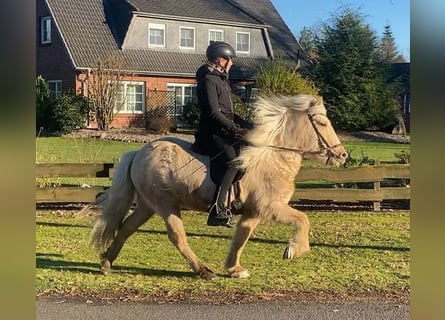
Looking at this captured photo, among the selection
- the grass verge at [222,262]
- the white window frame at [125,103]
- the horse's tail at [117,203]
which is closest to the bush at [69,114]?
the white window frame at [125,103]

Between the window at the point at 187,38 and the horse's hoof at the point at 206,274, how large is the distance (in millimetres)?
6211

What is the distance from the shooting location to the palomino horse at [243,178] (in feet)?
15.4

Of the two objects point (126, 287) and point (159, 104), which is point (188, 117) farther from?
point (126, 287)

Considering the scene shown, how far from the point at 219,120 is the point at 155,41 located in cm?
697

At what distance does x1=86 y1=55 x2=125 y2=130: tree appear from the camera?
1002cm

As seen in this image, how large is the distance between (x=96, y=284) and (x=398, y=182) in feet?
17.2

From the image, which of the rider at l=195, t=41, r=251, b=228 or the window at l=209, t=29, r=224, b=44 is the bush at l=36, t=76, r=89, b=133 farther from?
the rider at l=195, t=41, r=251, b=228

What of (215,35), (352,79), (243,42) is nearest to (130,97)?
(215,35)

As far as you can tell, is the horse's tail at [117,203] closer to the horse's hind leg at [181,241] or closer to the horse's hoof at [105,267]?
the horse's hoof at [105,267]

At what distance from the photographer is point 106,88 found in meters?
10.4

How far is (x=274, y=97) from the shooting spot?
492 centimetres

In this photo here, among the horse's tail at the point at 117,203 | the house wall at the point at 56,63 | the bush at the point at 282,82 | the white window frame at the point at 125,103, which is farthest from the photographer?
the white window frame at the point at 125,103
